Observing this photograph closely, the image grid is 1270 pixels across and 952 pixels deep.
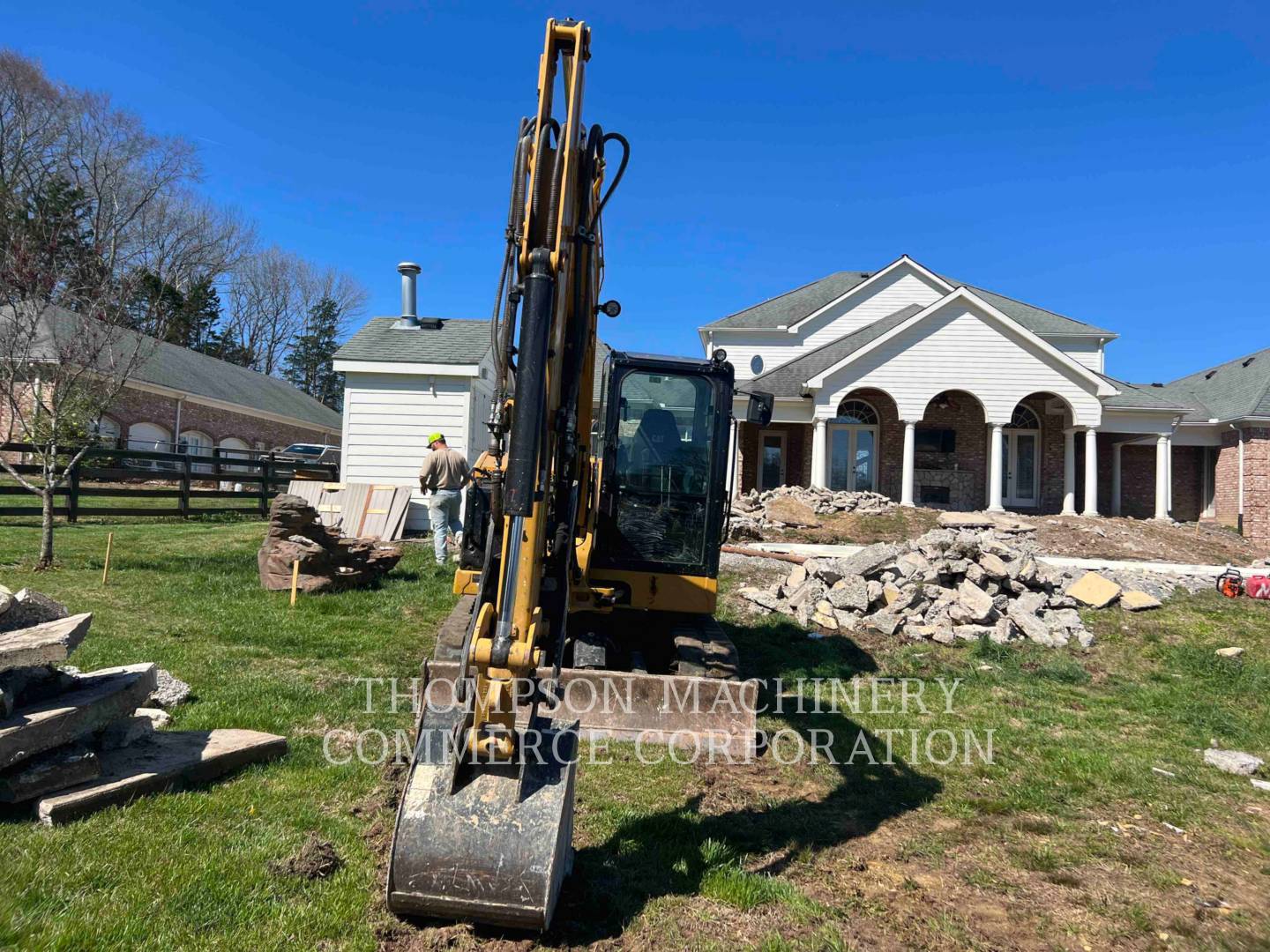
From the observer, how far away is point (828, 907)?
3420mm

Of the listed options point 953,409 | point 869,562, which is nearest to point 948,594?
point 869,562

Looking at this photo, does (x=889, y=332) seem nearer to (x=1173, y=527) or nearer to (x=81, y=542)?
(x=1173, y=527)

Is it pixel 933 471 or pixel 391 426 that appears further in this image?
pixel 933 471

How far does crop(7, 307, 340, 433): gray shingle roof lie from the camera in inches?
1029

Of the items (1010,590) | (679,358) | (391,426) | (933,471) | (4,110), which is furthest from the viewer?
(4,110)

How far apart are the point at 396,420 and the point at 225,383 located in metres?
17.4

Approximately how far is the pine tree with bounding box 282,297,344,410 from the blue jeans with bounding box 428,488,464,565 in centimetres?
4421

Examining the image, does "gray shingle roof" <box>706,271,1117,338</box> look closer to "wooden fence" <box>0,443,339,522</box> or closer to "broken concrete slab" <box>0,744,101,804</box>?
"wooden fence" <box>0,443,339,522</box>

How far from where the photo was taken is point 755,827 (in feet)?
13.9

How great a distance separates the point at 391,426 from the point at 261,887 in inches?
563

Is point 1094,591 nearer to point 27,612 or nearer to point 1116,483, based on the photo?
point 27,612

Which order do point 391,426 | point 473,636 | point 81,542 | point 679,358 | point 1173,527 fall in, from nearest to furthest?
point 473,636 < point 679,358 < point 81,542 < point 391,426 < point 1173,527

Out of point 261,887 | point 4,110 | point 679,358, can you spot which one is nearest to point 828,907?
point 261,887

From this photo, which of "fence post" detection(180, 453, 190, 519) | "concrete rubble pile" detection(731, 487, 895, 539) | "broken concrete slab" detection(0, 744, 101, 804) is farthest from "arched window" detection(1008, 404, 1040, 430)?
"broken concrete slab" detection(0, 744, 101, 804)
